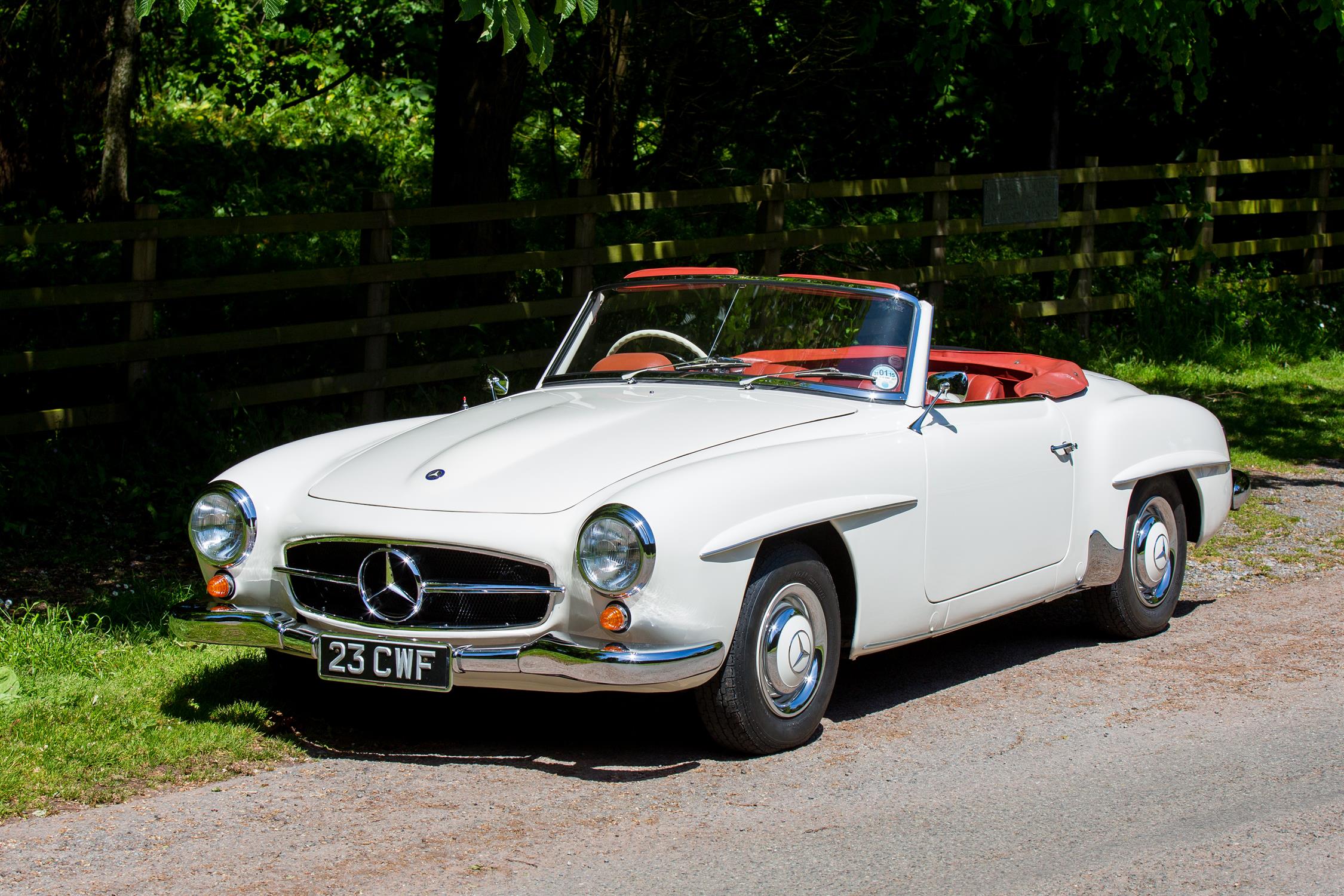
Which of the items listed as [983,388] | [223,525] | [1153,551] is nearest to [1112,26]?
[983,388]

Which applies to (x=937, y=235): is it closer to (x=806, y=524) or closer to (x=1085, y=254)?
(x=1085, y=254)

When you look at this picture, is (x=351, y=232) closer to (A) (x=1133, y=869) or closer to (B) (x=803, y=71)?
(B) (x=803, y=71)

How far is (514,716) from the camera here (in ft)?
17.4

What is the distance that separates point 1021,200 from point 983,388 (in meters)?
7.23

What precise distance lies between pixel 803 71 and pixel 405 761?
11531mm

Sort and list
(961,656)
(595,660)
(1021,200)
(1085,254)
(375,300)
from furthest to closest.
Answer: (1085,254) → (1021,200) → (375,300) → (961,656) → (595,660)

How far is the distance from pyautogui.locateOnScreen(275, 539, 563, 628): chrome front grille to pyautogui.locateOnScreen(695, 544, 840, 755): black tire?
0.60m

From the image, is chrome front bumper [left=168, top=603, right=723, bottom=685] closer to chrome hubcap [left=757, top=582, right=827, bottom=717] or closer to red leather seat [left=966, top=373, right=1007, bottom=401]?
chrome hubcap [left=757, top=582, right=827, bottom=717]

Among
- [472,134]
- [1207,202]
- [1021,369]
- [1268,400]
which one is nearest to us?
[1021,369]

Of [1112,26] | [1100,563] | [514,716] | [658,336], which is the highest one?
[1112,26]

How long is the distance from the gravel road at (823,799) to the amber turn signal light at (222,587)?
0.52 meters

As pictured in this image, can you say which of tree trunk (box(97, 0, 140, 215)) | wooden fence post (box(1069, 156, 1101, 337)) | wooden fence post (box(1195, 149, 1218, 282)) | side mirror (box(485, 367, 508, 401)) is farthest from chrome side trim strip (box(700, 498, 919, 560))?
wooden fence post (box(1195, 149, 1218, 282))

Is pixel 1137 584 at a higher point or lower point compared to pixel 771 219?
lower

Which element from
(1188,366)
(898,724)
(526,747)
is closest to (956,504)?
(898,724)
